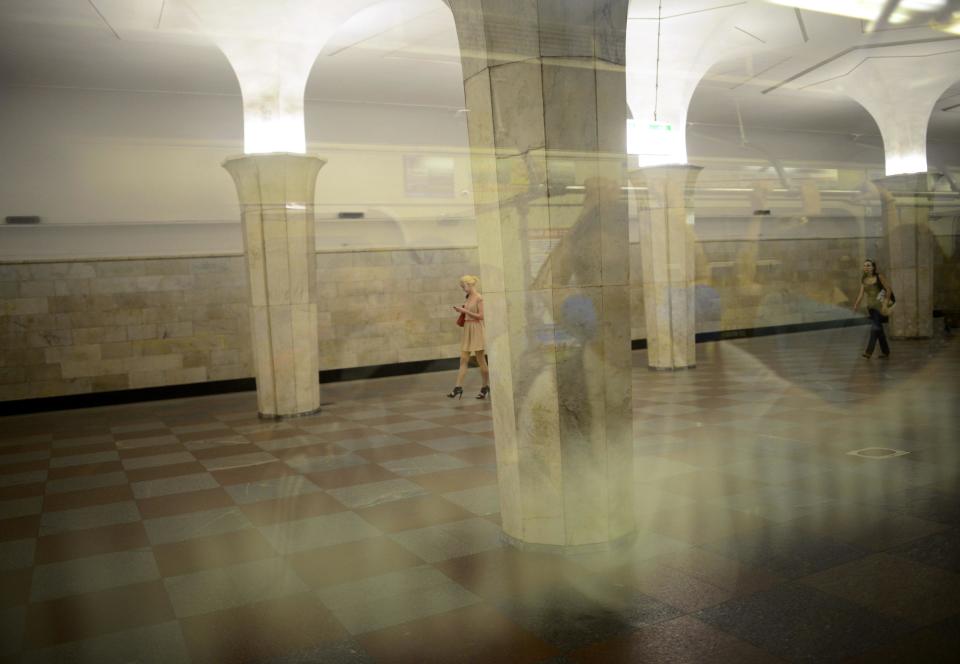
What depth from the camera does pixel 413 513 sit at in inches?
229

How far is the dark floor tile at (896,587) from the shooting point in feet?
11.8

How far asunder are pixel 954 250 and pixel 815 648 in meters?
17.8

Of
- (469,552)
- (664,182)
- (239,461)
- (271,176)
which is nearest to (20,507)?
(239,461)

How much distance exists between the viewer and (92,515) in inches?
247

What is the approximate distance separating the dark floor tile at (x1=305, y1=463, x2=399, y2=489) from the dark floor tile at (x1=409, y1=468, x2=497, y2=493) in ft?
1.12

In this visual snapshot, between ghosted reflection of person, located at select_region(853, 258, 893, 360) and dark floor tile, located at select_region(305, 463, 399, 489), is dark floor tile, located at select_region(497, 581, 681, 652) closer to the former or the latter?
dark floor tile, located at select_region(305, 463, 399, 489)

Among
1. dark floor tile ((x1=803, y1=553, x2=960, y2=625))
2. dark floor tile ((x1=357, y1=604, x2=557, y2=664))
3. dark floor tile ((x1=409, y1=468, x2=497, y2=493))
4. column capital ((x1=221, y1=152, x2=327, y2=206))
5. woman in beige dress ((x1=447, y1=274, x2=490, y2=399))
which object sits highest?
column capital ((x1=221, y1=152, x2=327, y2=206))

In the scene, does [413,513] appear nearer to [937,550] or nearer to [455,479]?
[455,479]

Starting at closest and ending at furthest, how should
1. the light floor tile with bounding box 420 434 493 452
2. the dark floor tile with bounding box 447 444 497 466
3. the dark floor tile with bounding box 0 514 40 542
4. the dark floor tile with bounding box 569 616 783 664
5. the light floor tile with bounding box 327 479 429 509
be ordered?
1. the dark floor tile with bounding box 569 616 783 664
2. the dark floor tile with bounding box 0 514 40 542
3. the light floor tile with bounding box 327 479 429 509
4. the dark floor tile with bounding box 447 444 497 466
5. the light floor tile with bounding box 420 434 493 452

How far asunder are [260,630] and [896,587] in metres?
3.14

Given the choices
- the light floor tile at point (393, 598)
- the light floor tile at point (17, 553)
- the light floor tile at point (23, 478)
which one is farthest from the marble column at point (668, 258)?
the light floor tile at point (17, 553)

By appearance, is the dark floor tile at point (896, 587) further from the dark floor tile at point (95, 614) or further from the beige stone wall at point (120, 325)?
the beige stone wall at point (120, 325)

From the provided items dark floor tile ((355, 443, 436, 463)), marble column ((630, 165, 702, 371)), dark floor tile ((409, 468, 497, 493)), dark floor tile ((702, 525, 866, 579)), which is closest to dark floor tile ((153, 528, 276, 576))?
dark floor tile ((409, 468, 497, 493))

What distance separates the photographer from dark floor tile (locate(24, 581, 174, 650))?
13.0ft
